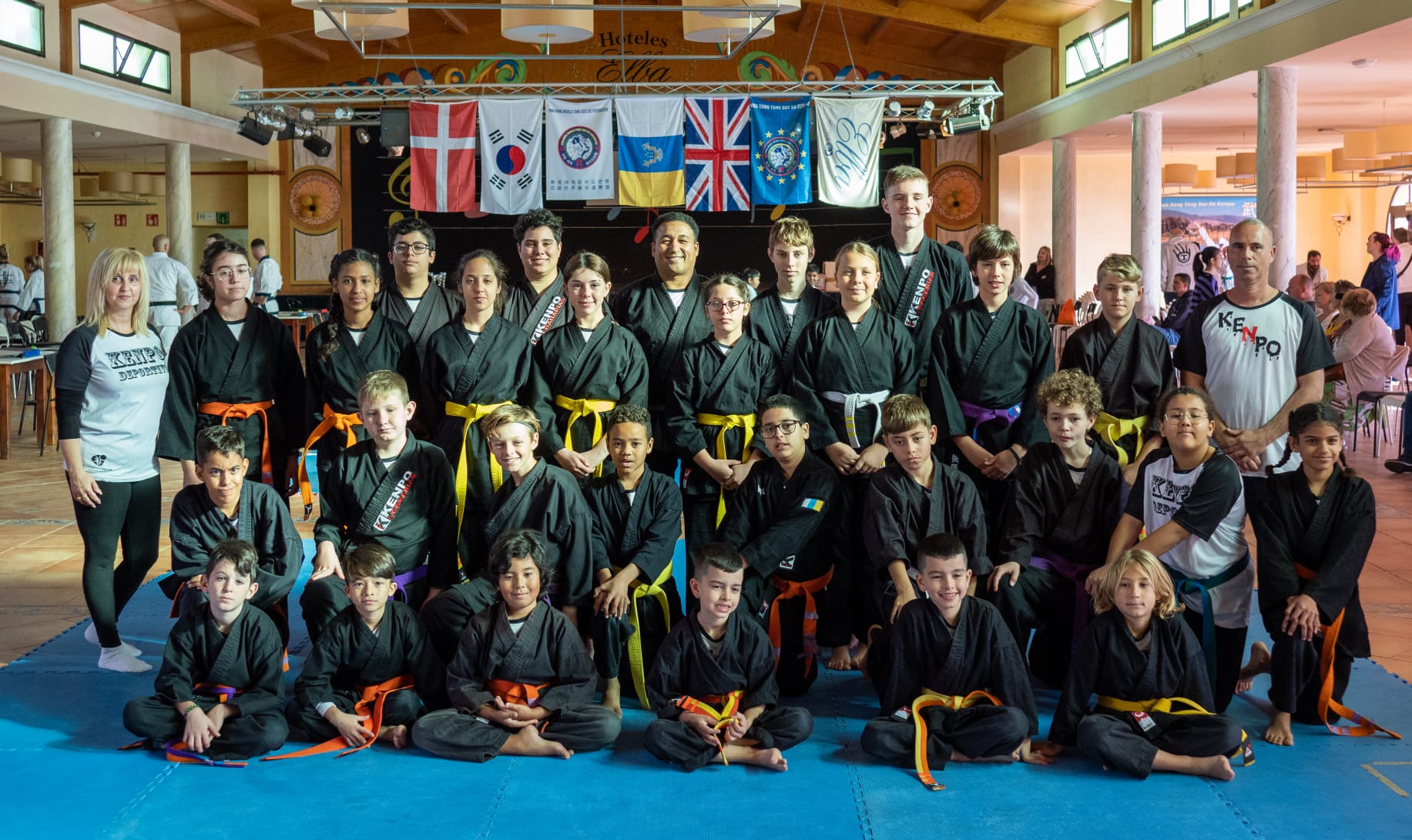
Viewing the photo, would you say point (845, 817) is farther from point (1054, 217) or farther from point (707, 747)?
point (1054, 217)

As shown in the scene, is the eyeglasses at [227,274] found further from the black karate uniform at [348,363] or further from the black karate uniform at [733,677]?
the black karate uniform at [733,677]

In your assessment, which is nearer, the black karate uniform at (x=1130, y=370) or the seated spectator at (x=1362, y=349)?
the black karate uniform at (x=1130, y=370)

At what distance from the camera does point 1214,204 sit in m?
19.2

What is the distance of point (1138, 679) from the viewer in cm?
304

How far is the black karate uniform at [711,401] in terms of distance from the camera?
152 inches

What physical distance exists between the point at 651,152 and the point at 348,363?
7243 mm

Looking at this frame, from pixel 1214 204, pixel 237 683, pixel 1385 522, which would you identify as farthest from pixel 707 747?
pixel 1214 204

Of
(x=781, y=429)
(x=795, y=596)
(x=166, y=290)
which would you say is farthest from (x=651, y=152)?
(x=795, y=596)

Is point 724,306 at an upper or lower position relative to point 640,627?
upper

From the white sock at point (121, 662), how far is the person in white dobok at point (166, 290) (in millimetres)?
7447

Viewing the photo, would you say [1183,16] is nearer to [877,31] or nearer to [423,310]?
[877,31]

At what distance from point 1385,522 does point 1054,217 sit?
8.26 metres

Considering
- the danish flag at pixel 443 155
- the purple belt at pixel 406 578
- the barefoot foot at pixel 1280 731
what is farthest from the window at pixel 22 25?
the barefoot foot at pixel 1280 731

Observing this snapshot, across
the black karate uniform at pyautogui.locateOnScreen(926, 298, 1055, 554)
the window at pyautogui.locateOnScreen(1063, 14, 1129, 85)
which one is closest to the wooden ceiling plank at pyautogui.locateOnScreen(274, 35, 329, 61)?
the window at pyautogui.locateOnScreen(1063, 14, 1129, 85)
